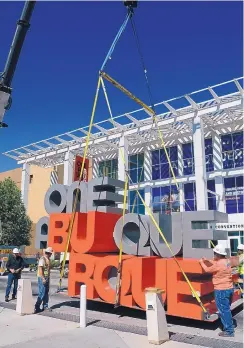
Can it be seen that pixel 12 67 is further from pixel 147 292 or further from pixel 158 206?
Answer: pixel 158 206

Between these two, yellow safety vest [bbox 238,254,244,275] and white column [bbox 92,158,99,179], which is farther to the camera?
white column [bbox 92,158,99,179]

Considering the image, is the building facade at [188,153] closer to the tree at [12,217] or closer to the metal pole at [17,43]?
the tree at [12,217]

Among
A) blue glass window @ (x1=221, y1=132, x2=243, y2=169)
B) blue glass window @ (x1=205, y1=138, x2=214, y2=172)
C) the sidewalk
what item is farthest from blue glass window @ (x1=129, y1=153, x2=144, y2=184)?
the sidewalk

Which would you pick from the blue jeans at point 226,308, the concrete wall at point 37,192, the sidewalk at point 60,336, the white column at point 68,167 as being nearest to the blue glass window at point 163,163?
the white column at point 68,167

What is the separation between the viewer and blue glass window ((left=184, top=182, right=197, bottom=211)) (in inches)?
1123

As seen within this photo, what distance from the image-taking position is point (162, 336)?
256 inches

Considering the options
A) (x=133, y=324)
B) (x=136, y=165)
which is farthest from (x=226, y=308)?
(x=136, y=165)

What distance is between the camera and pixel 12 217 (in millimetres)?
31656

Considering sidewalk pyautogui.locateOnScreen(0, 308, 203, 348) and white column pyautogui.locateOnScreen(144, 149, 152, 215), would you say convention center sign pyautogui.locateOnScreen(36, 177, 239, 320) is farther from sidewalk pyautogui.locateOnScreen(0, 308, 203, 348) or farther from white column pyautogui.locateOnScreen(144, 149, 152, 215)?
white column pyautogui.locateOnScreen(144, 149, 152, 215)

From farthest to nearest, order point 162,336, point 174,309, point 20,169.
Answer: point 20,169, point 174,309, point 162,336

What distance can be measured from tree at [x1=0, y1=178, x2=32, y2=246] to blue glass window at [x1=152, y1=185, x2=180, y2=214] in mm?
12745

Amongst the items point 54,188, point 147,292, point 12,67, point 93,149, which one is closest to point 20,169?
point 93,149

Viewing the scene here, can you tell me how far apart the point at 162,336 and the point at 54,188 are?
6.83 metres

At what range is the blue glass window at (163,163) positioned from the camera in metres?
30.7
